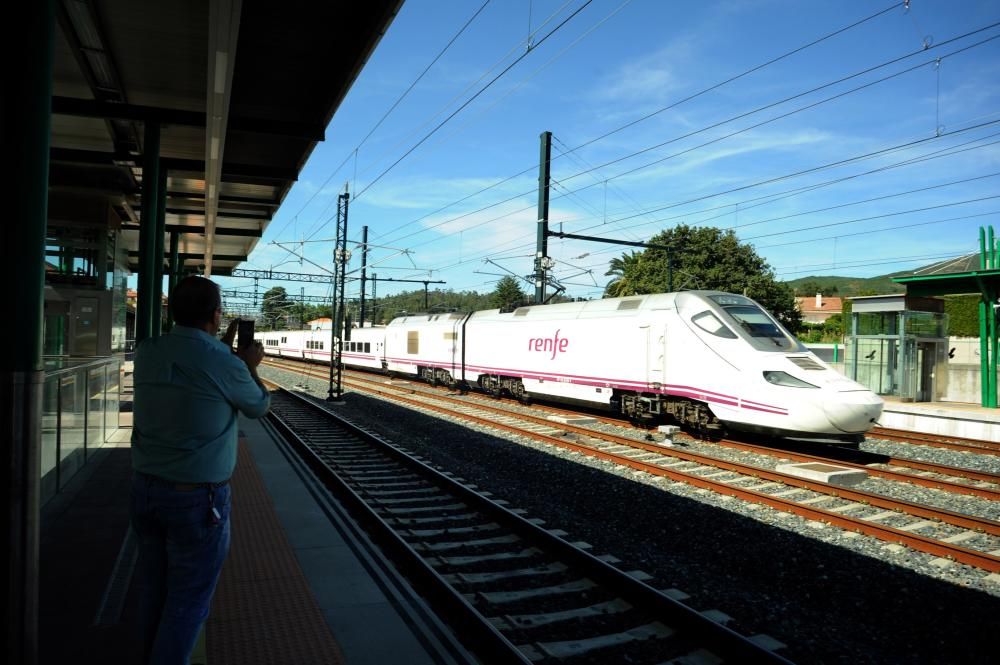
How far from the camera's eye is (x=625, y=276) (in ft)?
169

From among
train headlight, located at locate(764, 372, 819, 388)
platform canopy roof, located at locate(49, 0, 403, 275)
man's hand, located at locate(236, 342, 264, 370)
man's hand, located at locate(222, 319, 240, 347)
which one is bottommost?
train headlight, located at locate(764, 372, 819, 388)

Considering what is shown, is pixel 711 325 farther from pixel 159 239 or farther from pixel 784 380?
pixel 159 239

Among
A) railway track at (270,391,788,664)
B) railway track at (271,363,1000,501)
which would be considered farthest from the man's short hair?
railway track at (271,363,1000,501)

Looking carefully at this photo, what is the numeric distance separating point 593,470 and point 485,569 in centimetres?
415

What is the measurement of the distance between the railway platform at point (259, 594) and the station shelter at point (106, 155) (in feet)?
2.59

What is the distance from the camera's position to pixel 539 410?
57.1ft

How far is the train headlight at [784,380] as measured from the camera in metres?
10.5

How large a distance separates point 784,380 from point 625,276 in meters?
41.5

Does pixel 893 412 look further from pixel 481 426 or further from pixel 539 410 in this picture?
pixel 481 426

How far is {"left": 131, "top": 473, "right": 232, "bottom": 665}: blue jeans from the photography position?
257cm

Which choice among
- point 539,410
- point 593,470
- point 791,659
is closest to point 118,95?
point 593,470

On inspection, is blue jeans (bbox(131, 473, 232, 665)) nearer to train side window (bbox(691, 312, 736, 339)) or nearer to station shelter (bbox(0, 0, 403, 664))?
station shelter (bbox(0, 0, 403, 664))

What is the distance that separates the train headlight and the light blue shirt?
9.65m

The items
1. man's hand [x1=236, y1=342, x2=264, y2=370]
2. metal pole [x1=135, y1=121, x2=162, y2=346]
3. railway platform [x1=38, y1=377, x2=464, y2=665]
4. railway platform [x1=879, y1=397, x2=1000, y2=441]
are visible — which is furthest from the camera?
railway platform [x1=879, y1=397, x2=1000, y2=441]
